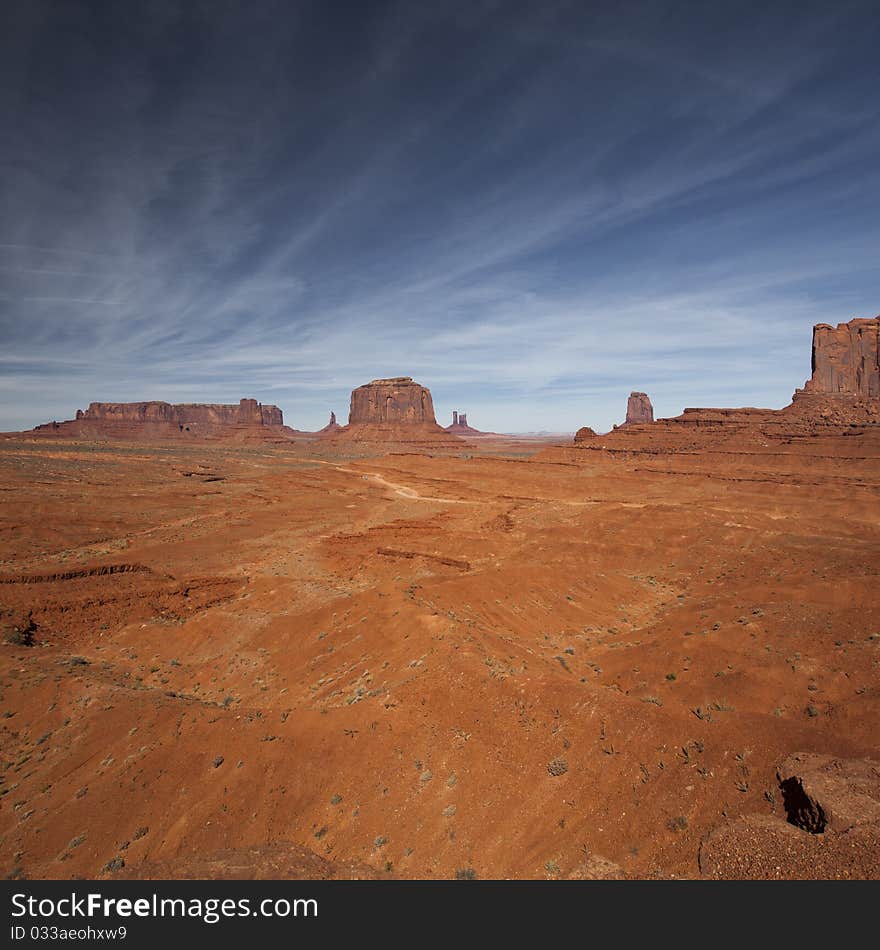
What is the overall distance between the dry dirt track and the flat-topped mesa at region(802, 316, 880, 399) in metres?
68.5

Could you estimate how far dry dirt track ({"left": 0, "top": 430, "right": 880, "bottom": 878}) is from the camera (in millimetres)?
7766

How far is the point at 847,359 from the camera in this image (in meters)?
84.8

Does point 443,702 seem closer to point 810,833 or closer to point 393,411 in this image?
point 810,833

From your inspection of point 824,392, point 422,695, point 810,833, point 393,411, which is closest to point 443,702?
point 422,695

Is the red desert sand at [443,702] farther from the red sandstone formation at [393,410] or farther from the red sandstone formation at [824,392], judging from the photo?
the red sandstone formation at [393,410]

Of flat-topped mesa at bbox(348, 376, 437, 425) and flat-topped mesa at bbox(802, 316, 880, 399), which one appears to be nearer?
flat-topped mesa at bbox(802, 316, 880, 399)

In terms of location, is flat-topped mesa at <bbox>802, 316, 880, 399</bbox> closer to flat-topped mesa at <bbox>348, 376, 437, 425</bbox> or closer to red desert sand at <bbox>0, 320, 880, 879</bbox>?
red desert sand at <bbox>0, 320, 880, 879</bbox>

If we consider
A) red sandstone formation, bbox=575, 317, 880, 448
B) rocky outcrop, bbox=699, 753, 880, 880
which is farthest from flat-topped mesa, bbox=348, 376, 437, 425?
rocky outcrop, bbox=699, 753, 880, 880

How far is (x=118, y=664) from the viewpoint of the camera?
16.4m

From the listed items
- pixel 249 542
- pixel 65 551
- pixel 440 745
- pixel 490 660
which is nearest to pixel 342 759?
pixel 440 745

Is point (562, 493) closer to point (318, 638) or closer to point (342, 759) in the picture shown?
point (318, 638)

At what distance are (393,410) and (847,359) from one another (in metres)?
138

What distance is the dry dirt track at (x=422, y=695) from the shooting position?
7766 mm

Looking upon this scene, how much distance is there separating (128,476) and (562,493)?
2333 inches
